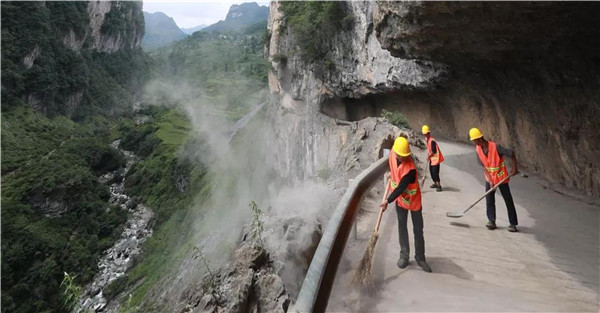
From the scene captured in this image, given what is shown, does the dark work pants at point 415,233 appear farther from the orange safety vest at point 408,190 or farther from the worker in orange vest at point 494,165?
the worker in orange vest at point 494,165

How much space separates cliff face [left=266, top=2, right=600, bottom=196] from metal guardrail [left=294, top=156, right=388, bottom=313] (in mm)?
3163

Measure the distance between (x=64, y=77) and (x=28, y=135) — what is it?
21.6 meters

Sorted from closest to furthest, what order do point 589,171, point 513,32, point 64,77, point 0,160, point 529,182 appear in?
point 513,32
point 589,171
point 529,182
point 0,160
point 64,77

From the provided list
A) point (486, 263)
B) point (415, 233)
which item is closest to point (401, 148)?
point (415, 233)

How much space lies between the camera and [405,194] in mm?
4016

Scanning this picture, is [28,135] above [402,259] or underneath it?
underneath

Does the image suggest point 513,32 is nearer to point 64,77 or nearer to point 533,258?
point 533,258

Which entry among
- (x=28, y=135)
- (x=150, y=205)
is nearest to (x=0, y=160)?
(x=28, y=135)

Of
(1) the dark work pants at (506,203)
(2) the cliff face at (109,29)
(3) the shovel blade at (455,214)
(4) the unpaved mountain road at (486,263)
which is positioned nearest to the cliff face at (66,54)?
(2) the cliff face at (109,29)

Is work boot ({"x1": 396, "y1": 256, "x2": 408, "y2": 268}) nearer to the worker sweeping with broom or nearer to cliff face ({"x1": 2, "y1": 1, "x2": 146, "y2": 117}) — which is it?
the worker sweeping with broom

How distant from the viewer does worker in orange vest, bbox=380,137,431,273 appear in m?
3.90

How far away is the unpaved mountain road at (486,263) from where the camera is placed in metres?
3.44

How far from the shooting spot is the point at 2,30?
64062 mm

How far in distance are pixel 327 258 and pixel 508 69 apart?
8620 mm
